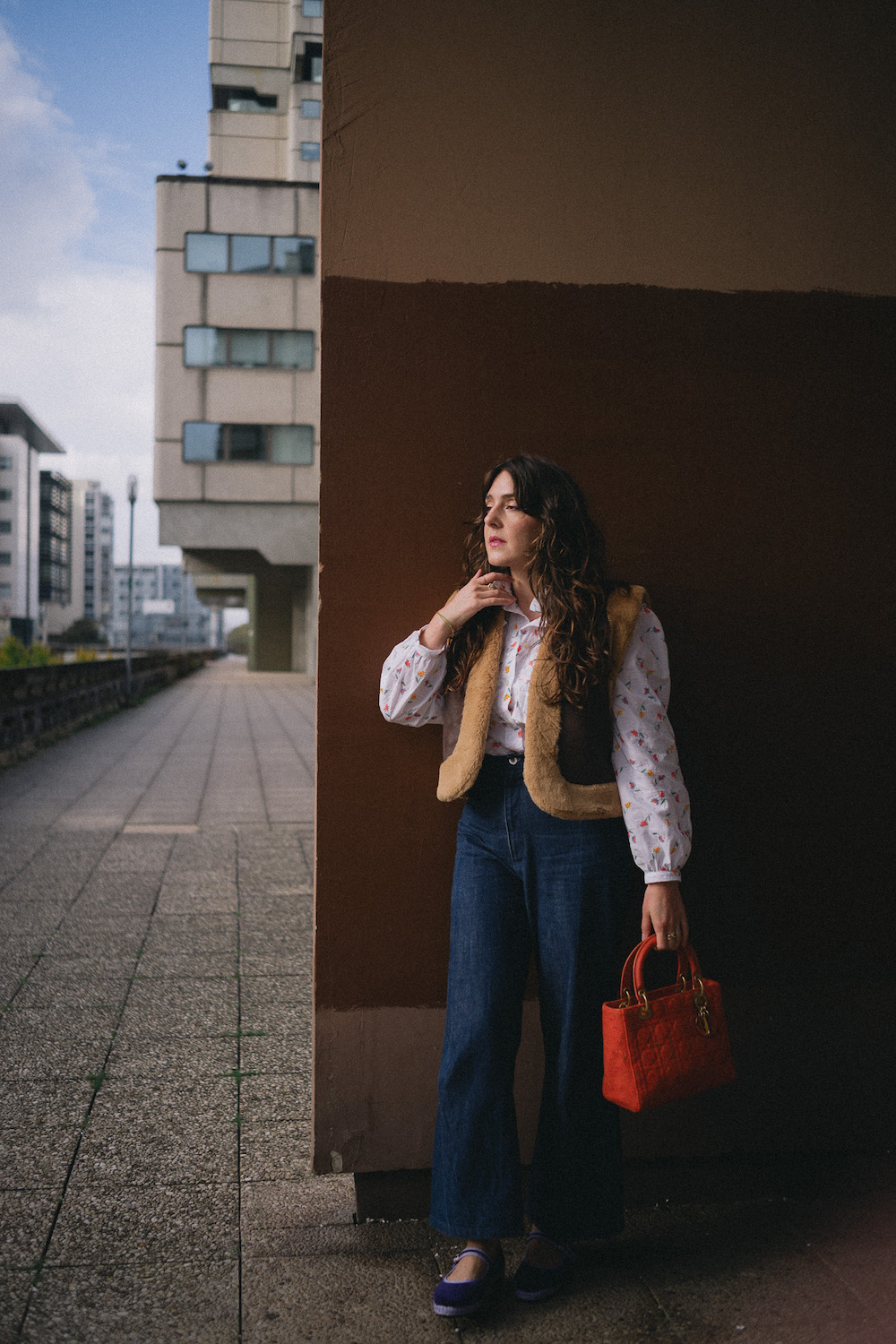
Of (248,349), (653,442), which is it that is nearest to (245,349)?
(248,349)

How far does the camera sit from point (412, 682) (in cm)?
253

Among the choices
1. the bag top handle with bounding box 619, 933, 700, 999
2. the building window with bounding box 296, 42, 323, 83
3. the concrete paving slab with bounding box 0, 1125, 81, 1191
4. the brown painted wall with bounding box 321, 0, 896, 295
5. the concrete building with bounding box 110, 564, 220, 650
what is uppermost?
the building window with bounding box 296, 42, 323, 83

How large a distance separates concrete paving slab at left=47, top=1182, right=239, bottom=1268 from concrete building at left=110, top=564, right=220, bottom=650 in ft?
244

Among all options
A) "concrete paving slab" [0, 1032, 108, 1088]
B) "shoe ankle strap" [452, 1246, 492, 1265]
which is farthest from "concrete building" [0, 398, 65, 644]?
"shoe ankle strap" [452, 1246, 492, 1265]

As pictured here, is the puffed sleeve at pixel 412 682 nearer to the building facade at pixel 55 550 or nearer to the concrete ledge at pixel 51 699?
the concrete ledge at pixel 51 699

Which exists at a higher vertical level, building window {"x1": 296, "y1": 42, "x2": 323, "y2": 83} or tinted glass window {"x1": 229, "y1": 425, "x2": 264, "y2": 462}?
building window {"x1": 296, "y1": 42, "x2": 323, "y2": 83}

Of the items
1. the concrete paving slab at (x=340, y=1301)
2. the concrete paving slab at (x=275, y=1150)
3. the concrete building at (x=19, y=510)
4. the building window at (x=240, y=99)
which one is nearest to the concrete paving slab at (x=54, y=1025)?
the concrete paving slab at (x=275, y=1150)

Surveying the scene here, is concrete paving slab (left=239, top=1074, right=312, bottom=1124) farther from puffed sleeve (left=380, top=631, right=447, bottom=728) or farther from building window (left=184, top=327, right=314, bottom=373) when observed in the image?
building window (left=184, top=327, right=314, bottom=373)

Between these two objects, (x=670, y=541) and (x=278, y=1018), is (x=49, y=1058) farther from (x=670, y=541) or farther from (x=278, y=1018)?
(x=670, y=541)

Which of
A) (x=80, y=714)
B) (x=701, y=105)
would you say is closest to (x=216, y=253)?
(x=80, y=714)

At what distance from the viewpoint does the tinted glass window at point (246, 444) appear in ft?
89.1

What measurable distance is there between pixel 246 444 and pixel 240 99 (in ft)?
45.3

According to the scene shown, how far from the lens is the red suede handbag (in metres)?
2.31

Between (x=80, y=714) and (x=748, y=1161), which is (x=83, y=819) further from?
(x=80, y=714)
